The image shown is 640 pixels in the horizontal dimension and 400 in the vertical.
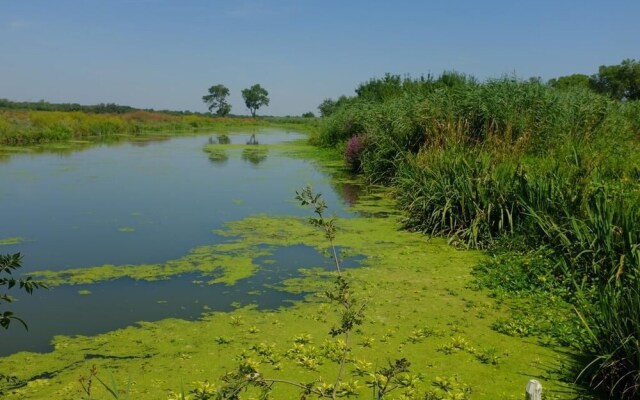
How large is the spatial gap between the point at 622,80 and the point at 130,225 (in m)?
44.9

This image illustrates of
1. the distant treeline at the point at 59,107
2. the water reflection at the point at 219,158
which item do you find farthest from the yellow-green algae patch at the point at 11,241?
the distant treeline at the point at 59,107

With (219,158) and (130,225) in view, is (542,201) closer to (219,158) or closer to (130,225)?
(130,225)

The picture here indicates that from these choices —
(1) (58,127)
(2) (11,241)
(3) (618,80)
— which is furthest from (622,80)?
(2) (11,241)

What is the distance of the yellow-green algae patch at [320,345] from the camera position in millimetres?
3471

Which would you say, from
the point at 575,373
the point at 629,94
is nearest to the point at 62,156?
the point at 575,373

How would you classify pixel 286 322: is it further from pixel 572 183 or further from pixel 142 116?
pixel 142 116

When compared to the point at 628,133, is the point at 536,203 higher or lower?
lower

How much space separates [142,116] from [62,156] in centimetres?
3522

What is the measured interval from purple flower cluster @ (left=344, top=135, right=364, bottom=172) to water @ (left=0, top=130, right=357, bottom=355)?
1.31 metres

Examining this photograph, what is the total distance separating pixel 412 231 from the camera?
26.7ft

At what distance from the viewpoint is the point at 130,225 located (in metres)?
8.69

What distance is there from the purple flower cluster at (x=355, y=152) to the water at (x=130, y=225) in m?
1.31

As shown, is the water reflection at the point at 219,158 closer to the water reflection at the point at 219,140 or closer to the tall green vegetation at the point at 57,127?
the water reflection at the point at 219,140

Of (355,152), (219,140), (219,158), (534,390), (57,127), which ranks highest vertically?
(57,127)
